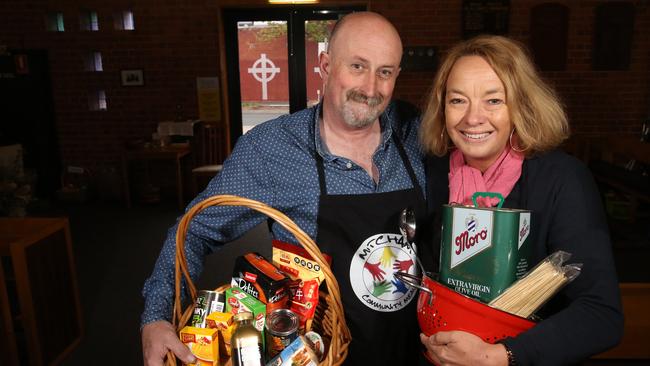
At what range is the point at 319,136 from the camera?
1.52 metres

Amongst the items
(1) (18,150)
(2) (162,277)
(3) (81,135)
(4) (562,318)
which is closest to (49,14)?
(3) (81,135)

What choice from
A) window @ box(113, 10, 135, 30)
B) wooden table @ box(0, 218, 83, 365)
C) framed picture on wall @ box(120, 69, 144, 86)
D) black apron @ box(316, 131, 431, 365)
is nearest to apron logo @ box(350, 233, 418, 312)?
black apron @ box(316, 131, 431, 365)

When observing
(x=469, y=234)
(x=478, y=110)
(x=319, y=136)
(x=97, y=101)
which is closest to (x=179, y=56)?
(x=97, y=101)

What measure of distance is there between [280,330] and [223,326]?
145 mm

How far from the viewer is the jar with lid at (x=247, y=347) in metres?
1.00

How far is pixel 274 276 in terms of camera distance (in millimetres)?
1180

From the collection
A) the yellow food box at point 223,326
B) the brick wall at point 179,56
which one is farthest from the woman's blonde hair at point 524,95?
the brick wall at point 179,56

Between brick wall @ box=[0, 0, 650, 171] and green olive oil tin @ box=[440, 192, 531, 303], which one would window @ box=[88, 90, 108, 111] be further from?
green olive oil tin @ box=[440, 192, 531, 303]

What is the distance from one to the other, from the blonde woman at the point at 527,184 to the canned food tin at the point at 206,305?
0.49 m

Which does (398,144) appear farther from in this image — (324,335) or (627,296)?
(627,296)

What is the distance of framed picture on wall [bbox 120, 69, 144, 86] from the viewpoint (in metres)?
5.70

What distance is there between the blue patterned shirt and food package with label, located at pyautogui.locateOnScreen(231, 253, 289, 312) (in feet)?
0.82

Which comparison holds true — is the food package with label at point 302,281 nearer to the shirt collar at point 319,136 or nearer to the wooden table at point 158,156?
the shirt collar at point 319,136

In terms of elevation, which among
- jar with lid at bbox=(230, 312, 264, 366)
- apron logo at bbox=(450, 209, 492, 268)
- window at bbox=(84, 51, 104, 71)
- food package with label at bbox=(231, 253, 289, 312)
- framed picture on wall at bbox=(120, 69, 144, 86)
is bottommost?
jar with lid at bbox=(230, 312, 264, 366)
